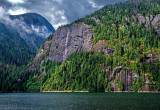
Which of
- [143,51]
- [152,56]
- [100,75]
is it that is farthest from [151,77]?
[100,75]

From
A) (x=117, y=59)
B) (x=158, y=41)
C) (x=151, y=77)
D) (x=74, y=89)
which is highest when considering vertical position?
(x=158, y=41)

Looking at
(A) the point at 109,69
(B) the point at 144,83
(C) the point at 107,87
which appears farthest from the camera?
(A) the point at 109,69

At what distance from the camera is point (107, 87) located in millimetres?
177875

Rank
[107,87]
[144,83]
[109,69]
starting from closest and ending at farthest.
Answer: [144,83]
[107,87]
[109,69]

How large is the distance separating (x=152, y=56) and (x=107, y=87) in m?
59.6

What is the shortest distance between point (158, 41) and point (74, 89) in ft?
378

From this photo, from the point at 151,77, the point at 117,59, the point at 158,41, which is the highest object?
the point at 158,41

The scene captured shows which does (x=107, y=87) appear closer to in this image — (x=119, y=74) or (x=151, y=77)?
(x=119, y=74)

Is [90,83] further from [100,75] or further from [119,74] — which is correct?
[119,74]

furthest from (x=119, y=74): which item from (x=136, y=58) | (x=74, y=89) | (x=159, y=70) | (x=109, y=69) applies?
(x=74, y=89)

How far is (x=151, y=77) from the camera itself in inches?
6457

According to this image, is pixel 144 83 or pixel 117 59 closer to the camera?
pixel 144 83

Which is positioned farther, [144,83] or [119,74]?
[119,74]

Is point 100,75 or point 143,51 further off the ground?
point 143,51
